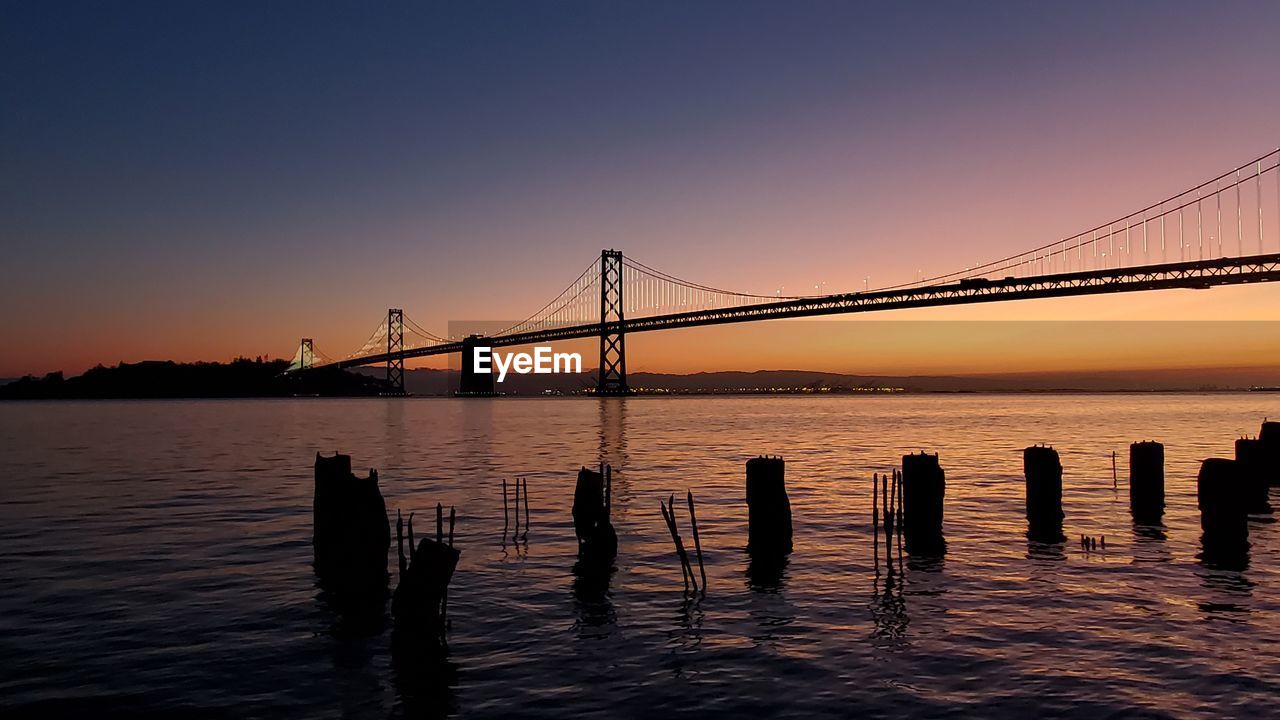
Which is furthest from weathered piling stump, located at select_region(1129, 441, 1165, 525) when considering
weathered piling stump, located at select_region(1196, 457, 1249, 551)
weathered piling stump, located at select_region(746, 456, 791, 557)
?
weathered piling stump, located at select_region(746, 456, 791, 557)

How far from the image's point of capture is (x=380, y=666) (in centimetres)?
805

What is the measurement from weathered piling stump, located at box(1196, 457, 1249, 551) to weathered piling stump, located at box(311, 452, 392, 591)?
450 inches

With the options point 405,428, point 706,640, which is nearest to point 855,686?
point 706,640

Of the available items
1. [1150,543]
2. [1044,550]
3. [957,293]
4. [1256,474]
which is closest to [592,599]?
[1044,550]

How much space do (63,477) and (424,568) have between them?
74.4ft

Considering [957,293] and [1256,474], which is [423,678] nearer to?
[1256,474]

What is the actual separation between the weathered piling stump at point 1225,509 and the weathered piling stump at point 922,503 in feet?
12.6

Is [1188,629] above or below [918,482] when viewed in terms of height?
below

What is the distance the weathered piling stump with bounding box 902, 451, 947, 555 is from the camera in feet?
42.9

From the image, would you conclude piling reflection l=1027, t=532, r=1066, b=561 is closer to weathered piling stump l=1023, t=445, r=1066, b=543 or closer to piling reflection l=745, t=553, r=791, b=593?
weathered piling stump l=1023, t=445, r=1066, b=543

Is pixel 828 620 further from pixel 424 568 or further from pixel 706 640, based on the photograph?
pixel 424 568

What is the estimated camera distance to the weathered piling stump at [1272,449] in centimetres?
1920

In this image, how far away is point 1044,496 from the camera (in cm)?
1485

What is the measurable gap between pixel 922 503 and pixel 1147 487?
5411 millimetres
